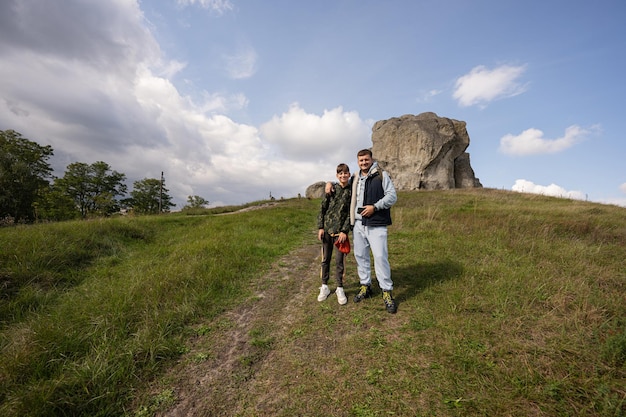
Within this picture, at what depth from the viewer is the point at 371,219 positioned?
4.30 m

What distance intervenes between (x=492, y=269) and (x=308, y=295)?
3990mm

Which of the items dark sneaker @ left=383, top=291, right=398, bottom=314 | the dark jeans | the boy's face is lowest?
dark sneaker @ left=383, top=291, right=398, bottom=314

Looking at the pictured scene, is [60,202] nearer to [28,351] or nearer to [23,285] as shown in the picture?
[23,285]

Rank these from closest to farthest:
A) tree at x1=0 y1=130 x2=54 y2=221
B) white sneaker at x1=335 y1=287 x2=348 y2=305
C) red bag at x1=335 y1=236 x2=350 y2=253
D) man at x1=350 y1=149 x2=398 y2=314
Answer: man at x1=350 y1=149 x2=398 y2=314 → white sneaker at x1=335 y1=287 x2=348 y2=305 → red bag at x1=335 y1=236 x2=350 y2=253 → tree at x1=0 y1=130 x2=54 y2=221

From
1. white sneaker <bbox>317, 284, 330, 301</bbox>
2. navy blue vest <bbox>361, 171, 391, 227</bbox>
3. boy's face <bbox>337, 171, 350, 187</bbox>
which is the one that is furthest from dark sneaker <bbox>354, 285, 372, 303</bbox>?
boy's face <bbox>337, 171, 350, 187</bbox>

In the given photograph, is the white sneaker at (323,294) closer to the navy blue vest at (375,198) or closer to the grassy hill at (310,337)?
the grassy hill at (310,337)

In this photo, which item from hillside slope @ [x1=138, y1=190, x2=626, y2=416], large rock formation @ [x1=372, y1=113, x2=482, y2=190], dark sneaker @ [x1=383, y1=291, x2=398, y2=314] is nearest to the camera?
hillside slope @ [x1=138, y1=190, x2=626, y2=416]

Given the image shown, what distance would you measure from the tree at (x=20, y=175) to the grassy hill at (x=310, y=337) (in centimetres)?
3249

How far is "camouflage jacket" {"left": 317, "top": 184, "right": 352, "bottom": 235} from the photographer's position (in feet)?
15.4

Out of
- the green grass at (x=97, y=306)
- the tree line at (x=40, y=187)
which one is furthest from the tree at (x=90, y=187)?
the green grass at (x=97, y=306)

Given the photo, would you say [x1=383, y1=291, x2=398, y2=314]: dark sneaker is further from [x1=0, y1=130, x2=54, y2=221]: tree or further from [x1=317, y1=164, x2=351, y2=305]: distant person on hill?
[x1=0, y1=130, x2=54, y2=221]: tree

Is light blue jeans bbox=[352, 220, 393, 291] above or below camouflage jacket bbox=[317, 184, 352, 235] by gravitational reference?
below

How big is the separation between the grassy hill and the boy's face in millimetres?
2275

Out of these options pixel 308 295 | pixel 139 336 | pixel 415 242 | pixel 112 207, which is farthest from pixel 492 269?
pixel 112 207
